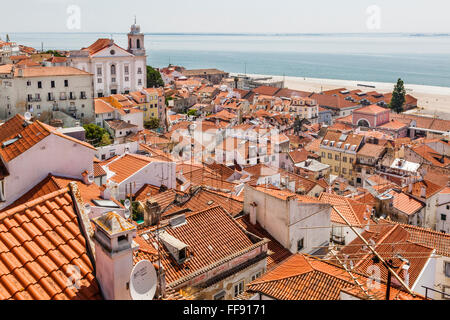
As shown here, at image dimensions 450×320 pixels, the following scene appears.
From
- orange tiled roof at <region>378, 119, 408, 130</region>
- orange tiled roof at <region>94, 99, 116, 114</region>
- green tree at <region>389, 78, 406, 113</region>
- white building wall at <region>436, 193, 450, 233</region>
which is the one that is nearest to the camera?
white building wall at <region>436, 193, 450, 233</region>

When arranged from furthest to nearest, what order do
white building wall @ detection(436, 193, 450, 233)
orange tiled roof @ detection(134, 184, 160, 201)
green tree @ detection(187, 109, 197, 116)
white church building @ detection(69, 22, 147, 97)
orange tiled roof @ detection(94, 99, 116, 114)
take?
green tree @ detection(187, 109, 197, 116), white church building @ detection(69, 22, 147, 97), orange tiled roof @ detection(94, 99, 116, 114), white building wall @ detection(436, 193, 450, 233), orange tiled roof @ detection(134, 184, 160, 201)

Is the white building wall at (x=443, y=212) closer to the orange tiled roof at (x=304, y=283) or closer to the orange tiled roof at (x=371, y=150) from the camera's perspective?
the orange tiled roof at (x=371, y=150)

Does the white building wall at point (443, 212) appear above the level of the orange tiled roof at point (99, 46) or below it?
below

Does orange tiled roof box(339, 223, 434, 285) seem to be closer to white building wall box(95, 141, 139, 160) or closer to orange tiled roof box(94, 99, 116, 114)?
white building wall box(95, 141, 139, 160)

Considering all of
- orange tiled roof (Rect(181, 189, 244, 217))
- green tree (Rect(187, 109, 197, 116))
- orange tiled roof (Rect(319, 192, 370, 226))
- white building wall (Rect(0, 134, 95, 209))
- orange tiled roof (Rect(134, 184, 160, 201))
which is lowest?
green tree (Rect(187, 109, 197, 116))

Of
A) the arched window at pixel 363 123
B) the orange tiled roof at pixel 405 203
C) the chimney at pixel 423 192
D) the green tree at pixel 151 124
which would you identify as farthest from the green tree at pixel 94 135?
the arched window at pixel 363 123

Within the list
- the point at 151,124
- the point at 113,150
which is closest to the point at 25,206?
the point at 113,150

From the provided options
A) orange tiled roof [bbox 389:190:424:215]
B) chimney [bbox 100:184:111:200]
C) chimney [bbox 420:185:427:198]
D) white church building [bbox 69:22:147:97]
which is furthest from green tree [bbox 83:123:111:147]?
chimney [bbox 100:184:111:200]
